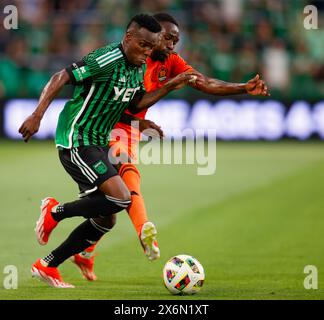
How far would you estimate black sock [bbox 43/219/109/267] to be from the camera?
865 centimetres

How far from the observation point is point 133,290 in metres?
8.26

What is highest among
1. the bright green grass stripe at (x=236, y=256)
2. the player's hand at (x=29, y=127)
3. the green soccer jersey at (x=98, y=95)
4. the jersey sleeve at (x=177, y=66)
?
the jersey sleeve at (x=177, y=66)

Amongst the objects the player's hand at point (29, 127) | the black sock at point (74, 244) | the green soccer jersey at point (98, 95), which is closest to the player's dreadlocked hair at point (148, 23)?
the green soccer jersey at point (98, 95)

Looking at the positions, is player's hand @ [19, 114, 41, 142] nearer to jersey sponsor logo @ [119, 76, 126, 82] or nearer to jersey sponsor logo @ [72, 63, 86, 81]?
jersey sponsor logo @ [72, 63, 86, 81]

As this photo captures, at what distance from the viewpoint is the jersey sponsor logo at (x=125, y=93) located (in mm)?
8414

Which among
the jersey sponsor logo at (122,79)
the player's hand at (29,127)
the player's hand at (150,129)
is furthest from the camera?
the player's hand at (150,129)

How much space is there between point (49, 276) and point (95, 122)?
1411mm

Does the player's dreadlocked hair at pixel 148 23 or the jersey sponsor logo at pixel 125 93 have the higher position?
the player's dreadlocked hair at pixel 148 23

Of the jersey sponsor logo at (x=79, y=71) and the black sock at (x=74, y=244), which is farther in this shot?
the black sock at (x=74, y=244)

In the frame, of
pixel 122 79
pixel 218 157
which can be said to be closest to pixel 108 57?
pixel 122 79

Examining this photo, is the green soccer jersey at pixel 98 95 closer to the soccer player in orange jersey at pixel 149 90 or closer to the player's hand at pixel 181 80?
the player's hand at pixel 181 80

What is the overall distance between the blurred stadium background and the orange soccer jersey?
4.06 feet

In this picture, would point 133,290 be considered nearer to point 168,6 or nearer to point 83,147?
point 83,147

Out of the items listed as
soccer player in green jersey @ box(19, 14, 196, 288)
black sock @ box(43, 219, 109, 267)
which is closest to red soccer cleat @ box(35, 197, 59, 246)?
soccer player in green jersey @ box(19, 14, 196, 288)
